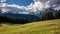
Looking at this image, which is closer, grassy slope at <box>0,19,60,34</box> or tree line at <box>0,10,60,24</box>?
grassy slope at <box>0,19,60,34</box>

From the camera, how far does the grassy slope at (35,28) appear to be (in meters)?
5.13

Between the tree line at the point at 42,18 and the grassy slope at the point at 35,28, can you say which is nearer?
the grassy slope at the point at 35,28

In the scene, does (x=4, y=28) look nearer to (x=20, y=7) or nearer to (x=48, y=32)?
(x=20, y=7)

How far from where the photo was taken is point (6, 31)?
5133 millimetres

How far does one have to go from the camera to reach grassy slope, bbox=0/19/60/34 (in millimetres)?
5129

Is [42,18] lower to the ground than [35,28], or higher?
higher

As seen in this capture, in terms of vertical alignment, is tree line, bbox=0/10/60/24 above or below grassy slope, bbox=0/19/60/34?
above

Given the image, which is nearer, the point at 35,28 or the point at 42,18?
the point at 35,28

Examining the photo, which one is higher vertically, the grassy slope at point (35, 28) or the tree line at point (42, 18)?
the tree line at point (42, 18)

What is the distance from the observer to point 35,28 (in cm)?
530

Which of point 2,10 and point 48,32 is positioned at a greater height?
point 2,10

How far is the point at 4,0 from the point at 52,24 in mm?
2061

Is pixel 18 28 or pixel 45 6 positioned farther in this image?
pixel 45 6

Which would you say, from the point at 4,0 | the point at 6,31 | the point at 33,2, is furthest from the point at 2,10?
the point at 33,2
